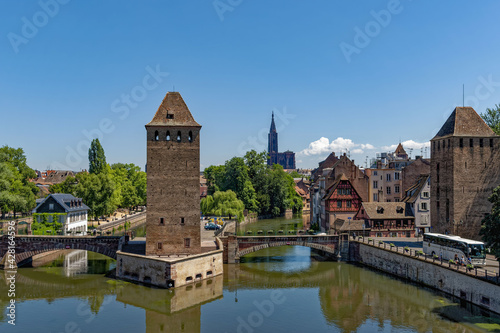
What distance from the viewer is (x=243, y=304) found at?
118 feet

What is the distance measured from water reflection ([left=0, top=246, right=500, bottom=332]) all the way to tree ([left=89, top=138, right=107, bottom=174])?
63.2 meters

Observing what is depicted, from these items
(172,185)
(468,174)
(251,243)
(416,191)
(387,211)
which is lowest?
(251,243)

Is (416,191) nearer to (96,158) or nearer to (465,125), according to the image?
(465,125)

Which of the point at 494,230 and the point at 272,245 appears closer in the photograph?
the point at 494,230

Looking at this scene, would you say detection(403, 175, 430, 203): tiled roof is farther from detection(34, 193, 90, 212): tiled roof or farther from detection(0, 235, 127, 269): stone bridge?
A: detection(34, 193, 90, 212): tiled roof

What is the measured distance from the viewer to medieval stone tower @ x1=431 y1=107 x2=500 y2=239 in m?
46.7

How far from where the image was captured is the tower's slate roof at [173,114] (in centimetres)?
4303

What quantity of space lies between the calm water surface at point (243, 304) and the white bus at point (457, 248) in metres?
4.00

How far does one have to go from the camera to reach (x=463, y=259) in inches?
1442

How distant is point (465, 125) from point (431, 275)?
723 inches

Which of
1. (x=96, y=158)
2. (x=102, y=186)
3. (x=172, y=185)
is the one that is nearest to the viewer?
(x=172, y=185)

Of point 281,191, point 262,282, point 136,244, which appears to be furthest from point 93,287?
point 281,191

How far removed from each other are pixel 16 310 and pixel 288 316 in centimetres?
2089

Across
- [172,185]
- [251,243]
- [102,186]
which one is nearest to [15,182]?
[102,186]
